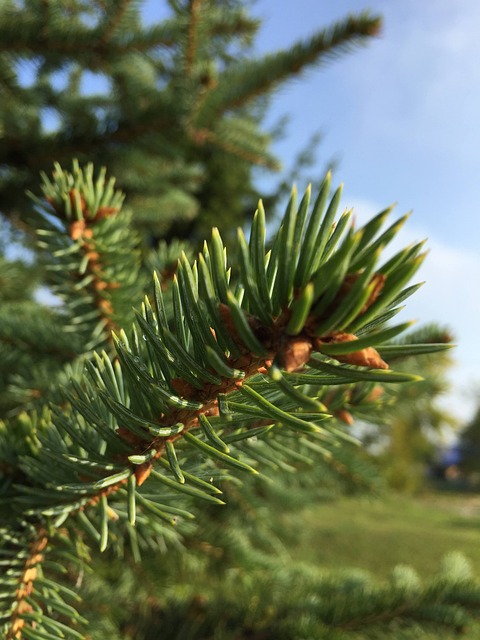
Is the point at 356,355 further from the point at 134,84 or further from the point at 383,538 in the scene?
the point at 383,538

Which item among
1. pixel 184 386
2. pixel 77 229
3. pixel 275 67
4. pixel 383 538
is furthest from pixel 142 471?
pixel 383 538

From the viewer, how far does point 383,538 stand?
6656 millimetres

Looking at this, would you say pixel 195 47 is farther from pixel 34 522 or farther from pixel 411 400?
pixel 34 522

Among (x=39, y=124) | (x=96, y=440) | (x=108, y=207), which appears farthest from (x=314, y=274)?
(x=39, y=124)

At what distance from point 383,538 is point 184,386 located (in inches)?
286

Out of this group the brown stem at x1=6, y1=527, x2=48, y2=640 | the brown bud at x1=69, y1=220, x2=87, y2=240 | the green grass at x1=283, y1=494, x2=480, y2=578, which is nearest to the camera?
the brown stem at x1=6, y1=527, x2=48, y2=640

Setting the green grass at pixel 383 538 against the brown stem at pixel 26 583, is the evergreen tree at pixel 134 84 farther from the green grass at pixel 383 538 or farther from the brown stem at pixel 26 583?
the green grass at pixel 383 538

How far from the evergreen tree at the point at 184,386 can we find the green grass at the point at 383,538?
3.23m

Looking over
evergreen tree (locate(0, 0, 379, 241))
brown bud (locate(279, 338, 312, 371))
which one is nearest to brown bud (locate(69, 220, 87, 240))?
brown bud (locate(279, 338, 312, 371))

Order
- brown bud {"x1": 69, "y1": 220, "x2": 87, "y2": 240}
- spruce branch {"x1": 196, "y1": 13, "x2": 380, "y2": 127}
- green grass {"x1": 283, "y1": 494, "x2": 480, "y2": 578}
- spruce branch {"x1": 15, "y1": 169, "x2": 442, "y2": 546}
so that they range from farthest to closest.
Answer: green grass {"x1": 283, "y1": 494, "x2": 480, "y2": 578} → spruce branch {"x1": 196, "y1": 13, "x2": 380, "y2": 127} → brown bud {"x1": 69, "y1": 220, "x2": 87, "y2": 240} → spruce branch {"x1": 15, "y1": 169, "x2": 442, "y2": 546}

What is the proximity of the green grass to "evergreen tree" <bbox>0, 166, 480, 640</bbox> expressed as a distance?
10.6ft

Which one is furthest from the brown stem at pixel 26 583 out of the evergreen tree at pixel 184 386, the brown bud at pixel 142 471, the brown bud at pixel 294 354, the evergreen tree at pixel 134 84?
the evergreen tree at pixel 134 84

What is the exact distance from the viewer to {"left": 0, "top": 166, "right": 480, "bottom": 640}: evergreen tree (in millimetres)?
208

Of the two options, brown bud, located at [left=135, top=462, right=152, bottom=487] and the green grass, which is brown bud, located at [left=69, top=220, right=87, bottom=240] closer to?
brown bud, located at [left=135, top=462, right=152, bottom=487]
